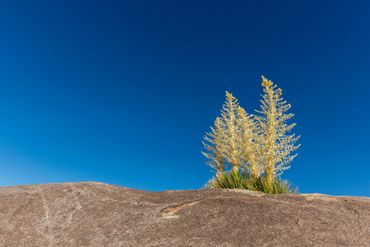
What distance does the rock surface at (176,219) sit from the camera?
768 centimetres

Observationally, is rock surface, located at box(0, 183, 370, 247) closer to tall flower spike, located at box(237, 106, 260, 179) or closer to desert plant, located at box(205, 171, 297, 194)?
desert plant, located at box(205, 171, 297, 194)

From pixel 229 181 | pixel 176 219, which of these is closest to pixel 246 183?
pixel 229 181

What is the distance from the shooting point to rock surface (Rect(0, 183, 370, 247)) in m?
7.68

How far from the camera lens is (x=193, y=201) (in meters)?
9.28

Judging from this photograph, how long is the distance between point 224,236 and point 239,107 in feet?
34.4

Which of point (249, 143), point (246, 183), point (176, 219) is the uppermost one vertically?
point (249, 143)

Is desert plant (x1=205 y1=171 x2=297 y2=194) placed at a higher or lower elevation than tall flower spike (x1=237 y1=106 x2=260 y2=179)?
lower

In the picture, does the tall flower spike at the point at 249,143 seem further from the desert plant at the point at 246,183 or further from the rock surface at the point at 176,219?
the rock surface at the point at 176,219

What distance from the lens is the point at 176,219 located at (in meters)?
8.47

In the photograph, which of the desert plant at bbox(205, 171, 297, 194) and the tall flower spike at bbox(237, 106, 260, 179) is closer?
the desert plant at bbox(205, 171, 297, 194)

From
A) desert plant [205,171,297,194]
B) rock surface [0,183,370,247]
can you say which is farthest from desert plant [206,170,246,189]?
rock surface [0,183,370,247]

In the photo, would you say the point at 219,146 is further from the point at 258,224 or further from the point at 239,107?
the point at 258,224

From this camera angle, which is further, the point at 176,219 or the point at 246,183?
the point at 246,183

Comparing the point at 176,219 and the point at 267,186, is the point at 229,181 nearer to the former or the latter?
the point at 267,186
